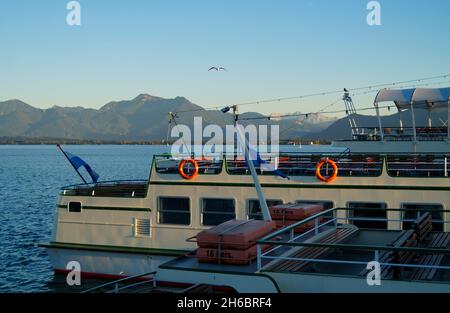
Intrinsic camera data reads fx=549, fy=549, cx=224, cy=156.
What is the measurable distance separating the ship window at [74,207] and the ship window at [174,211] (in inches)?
142

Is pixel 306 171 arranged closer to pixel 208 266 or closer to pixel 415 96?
pixel 415 96

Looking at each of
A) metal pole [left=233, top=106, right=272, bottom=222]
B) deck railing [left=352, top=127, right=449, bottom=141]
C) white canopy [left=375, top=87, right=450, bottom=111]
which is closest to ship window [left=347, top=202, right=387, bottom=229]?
metal pole [left=233, top=106, right=272, bottom=222]

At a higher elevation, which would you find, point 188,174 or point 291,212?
point 188,174

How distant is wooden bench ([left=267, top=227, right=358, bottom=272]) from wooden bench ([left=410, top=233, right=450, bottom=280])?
2.04m

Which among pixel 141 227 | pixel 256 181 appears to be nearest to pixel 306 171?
pixel 256 181

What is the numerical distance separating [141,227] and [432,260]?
13.3 meters

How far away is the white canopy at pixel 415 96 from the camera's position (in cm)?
2556

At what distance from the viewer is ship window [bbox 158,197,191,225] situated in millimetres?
21891

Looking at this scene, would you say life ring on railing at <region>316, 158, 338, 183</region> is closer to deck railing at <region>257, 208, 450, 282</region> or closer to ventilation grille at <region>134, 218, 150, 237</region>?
deck railing at <region>257, 208, 450, 282</region>

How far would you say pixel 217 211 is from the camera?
2145 cm
